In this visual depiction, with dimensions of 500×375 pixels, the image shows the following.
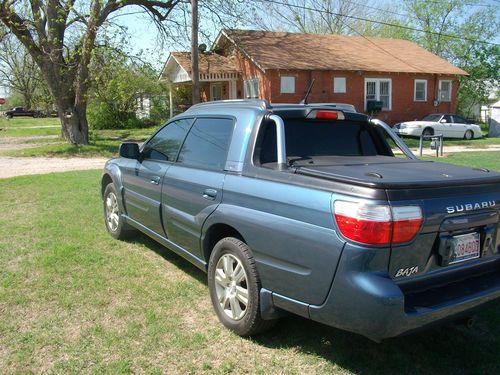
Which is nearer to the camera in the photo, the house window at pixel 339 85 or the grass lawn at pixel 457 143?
the grass lawn at pixel 457 143

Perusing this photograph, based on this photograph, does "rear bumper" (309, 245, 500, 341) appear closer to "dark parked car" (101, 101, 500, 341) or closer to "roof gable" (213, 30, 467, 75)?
"dark parked car" (101, 101, 500, 341)

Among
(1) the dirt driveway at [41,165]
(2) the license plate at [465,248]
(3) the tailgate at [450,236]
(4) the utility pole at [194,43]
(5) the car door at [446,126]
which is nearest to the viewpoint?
(3) the tailgate at [450,236]

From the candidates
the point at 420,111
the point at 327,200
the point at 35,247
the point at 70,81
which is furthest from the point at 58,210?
the point at 420,111

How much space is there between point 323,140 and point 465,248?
1.48 metres

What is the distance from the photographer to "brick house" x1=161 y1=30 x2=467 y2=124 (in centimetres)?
2534

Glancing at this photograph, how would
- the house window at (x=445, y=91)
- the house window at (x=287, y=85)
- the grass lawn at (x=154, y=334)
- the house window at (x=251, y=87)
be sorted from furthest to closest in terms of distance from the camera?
the house window at (x=445, y=91)
the house window at (x=251, y=87)
the house window at (x=287, y=85)
the grass lawn at (x=154, y=334)

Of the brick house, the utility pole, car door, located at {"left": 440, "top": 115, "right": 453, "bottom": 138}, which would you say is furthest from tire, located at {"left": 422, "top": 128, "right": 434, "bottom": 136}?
the utility pole

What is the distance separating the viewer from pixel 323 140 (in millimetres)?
4137

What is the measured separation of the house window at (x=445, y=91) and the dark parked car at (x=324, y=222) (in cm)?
2728

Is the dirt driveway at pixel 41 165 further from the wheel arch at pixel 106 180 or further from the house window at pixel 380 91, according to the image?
the house window at pixel 380 91

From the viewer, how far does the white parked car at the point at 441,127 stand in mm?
24562

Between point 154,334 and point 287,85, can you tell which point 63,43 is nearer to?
point 287,85

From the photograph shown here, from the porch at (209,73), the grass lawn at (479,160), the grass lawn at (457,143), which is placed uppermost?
the porch at (209,73)

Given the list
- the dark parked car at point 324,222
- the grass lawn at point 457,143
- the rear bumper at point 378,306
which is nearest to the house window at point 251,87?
the grass lawn at point 457,143
